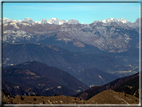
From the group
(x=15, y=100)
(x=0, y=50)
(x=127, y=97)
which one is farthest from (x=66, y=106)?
(x=0, y=50)

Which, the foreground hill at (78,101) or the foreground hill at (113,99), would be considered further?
the foreground hill at (113,99)

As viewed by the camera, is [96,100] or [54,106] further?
[96,100]

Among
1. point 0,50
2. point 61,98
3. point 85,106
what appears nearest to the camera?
point 0,50

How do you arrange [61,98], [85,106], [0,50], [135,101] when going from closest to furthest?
[0,50] < [85,106] < [135,101] < [61,98]

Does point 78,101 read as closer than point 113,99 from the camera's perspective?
No

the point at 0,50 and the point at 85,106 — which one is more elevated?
the point at 0,50

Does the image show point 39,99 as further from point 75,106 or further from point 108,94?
point 108,94

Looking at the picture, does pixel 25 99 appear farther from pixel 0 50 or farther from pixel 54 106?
pixel 0 50

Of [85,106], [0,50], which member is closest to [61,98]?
[85,106]

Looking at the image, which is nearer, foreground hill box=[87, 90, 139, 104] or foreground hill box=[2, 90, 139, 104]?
foreground hill box=[2, 90, 139, 104]

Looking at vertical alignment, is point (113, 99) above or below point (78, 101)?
above
